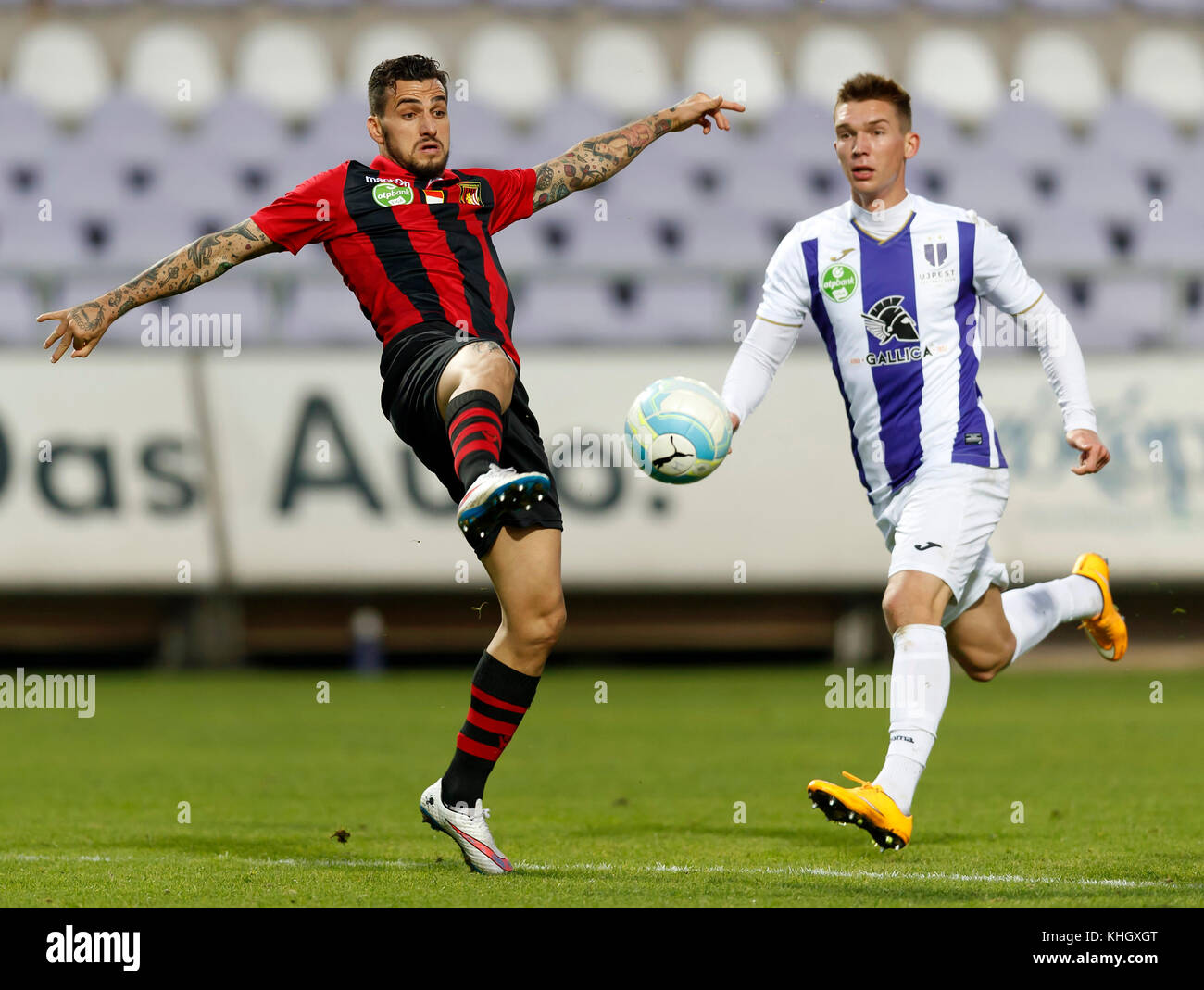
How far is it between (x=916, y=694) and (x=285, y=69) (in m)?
13.4

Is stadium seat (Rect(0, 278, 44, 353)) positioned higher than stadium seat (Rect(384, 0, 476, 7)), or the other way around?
stadium seat (Rect(384, 0, 476, 7))

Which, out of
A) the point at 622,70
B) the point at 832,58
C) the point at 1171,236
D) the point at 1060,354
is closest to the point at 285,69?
the point at 622,70

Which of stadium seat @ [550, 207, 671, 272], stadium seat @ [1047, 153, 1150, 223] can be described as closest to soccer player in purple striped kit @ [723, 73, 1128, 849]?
stadium seat @ [550, 207, 671, 272]

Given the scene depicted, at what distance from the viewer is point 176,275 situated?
511cm

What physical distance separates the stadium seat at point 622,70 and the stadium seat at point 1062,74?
369 cm

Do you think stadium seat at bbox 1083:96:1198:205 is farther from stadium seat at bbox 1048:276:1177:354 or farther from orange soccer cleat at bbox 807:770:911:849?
orange soccer cleat at bbox 807:770:911:849

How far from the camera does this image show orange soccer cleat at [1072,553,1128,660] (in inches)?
246

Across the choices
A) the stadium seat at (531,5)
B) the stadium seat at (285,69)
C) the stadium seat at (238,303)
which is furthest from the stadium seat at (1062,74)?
the stadium seat at (238,303)

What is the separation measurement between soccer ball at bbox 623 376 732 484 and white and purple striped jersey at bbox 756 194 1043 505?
54 cm

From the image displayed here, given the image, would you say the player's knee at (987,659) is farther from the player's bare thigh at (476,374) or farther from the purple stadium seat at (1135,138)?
the purple stadium seat at (1135,138)

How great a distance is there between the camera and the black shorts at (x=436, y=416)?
4.92 meters

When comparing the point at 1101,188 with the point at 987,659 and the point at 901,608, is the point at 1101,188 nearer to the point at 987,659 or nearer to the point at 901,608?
the point at 987,659

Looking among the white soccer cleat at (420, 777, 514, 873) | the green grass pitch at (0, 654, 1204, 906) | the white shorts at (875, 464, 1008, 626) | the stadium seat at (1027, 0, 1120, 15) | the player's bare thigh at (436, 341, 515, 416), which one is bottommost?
the green grass pitch at (0, 654, 1204, 906)
